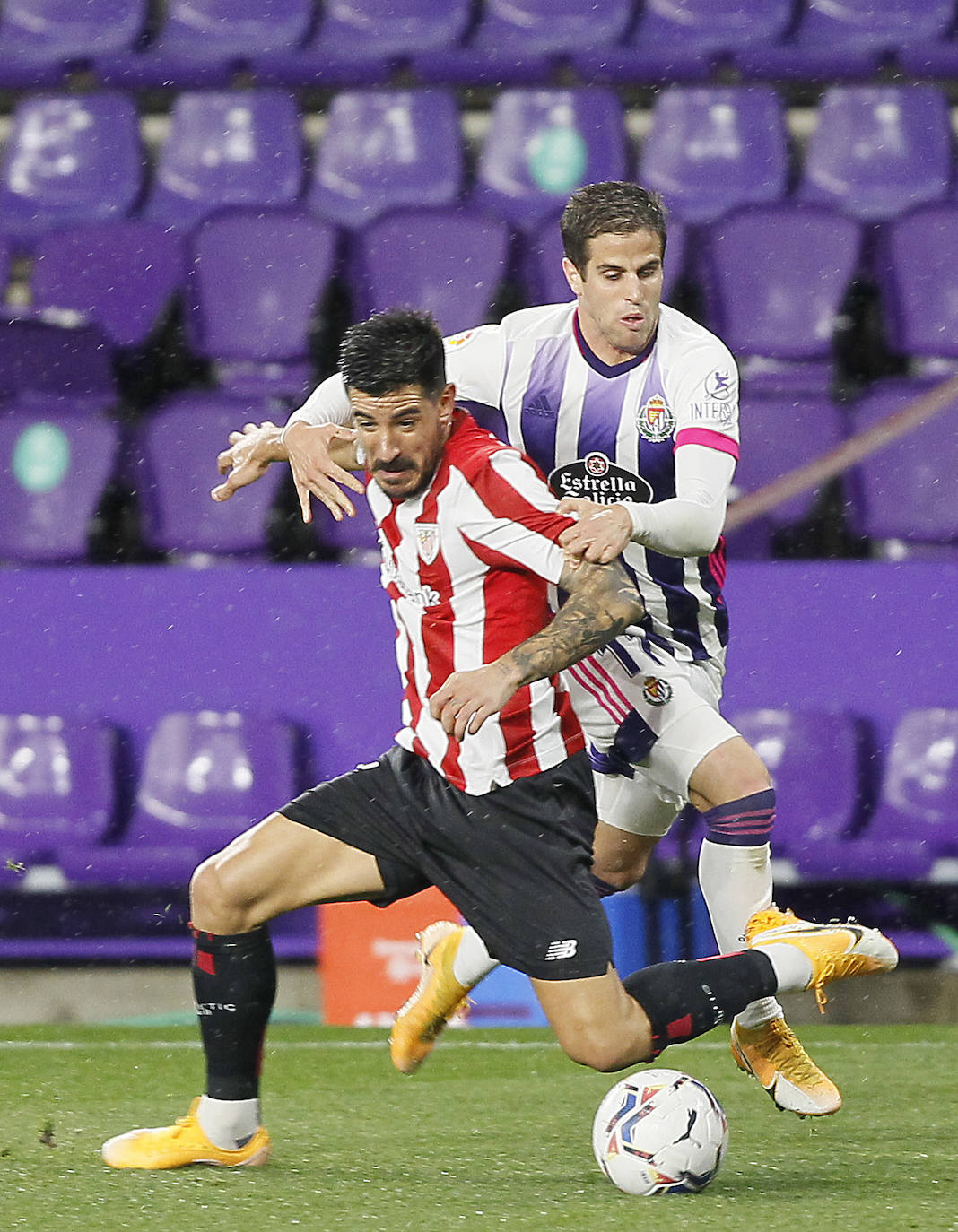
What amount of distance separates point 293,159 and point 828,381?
2.79m

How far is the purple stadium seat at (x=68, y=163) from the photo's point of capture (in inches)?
356

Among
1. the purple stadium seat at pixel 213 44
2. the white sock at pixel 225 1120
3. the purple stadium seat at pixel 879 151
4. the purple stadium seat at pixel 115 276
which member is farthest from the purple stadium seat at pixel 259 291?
the white sock at pixel 225 1120

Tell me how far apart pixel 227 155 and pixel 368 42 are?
899mm

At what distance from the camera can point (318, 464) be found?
3.86 meters

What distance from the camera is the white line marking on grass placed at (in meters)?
6.00

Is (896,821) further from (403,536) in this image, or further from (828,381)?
(403,536)

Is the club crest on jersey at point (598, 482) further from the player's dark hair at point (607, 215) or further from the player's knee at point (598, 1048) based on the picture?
the player's knee at point (598, 1048)

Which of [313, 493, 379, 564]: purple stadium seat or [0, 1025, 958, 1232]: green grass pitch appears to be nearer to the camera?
[0, 1025, 958, 1232]: green grass pitch

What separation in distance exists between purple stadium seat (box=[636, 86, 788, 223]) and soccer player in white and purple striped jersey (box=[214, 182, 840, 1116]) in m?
4.38

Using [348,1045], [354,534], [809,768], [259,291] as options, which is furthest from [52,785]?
[809,768]

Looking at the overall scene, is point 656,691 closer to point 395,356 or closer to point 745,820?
point 745,820

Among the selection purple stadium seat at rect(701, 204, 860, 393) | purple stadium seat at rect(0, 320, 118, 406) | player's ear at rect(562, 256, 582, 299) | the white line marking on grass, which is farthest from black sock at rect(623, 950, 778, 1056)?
purple stadium seat at rect(0, 320, 118, 406)

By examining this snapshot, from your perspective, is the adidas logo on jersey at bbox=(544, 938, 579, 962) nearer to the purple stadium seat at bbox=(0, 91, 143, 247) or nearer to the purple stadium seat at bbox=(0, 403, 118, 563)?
the purple stadium seat at bbox=(0, 403, 118, 563)

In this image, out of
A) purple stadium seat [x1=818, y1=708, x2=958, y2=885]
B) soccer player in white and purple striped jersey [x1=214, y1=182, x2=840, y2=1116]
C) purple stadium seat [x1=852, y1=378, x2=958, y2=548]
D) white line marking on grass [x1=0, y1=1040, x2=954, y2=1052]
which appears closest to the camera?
soccer player in white and purple striped jersey [x1=214, y1=182, x2=840, y2=1116]
